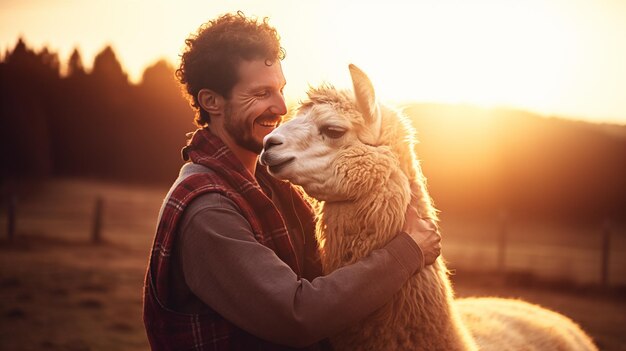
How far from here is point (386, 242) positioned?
2.32 meters

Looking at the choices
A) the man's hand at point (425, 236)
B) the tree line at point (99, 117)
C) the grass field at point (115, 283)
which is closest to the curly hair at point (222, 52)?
the man's hand at point (425, 236)

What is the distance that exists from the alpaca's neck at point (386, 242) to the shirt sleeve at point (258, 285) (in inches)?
15.5

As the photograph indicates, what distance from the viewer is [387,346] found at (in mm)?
2248

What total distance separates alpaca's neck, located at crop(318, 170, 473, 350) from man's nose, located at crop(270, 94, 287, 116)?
442mm

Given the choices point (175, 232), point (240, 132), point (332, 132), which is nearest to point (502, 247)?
point (332, 132)

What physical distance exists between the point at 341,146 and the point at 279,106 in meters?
0.29

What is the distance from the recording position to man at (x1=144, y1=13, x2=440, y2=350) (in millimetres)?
1798

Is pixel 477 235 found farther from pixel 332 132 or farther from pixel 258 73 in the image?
pixel 258 73

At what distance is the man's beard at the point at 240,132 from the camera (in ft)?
7.49

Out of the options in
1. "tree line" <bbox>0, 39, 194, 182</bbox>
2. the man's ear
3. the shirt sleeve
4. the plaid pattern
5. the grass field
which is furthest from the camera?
"tree line" <bbox>0, 39, 194, 182</bbox>

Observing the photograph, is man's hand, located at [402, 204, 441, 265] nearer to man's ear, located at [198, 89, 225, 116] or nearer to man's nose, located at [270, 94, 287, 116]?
man's nose, located at [270, 94, 287, 116]

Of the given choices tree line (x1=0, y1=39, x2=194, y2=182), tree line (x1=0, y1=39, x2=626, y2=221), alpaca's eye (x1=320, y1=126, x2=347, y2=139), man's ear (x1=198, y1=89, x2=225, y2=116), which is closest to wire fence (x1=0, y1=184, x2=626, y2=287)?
tree line (x1=0, y1=39, x2=626, y2=221)

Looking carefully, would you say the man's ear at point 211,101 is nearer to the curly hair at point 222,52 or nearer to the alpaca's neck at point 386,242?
the curly hair at point 222,52

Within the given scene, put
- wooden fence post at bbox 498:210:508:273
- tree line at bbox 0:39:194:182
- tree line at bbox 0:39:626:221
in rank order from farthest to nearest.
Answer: tree line at bbox 0:39:194:182 → tree line at bbox 0:39:626:221 → wooden fence post at bbox 498:210:508:273
